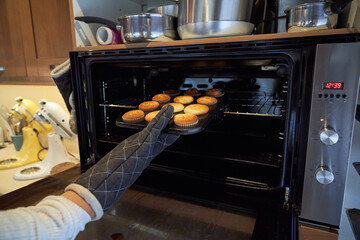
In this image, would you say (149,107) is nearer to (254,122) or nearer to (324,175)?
(254,122)

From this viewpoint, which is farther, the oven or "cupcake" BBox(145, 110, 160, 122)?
"cupcake" BBox(145, 110, 160, 122)

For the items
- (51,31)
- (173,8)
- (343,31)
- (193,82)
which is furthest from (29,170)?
(343,31)

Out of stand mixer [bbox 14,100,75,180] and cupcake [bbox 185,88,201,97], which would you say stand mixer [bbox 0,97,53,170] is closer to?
stand mixer [bbox 14,100,75,180]

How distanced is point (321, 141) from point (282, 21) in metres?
0.46

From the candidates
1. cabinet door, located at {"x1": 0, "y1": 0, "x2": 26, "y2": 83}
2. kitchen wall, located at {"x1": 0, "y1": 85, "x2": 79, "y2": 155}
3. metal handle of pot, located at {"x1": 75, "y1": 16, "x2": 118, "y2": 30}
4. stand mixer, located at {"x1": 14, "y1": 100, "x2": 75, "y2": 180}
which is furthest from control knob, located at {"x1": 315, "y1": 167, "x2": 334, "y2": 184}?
cabinet door, located at {"x1": 0, "y1": 0, "x2": 26, "y2": 83}

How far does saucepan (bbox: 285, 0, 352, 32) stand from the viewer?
575 millimetres

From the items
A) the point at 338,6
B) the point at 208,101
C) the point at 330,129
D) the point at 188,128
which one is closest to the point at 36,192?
the point at 188,128

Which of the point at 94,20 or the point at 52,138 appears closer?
the point at 94,20

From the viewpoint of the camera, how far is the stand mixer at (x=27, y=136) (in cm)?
150

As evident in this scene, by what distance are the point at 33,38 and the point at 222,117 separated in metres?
1.28

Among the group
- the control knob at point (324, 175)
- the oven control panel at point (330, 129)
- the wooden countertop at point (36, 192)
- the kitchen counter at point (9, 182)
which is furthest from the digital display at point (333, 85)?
the kitchen counter at point (9, 182)

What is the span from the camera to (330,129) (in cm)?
56

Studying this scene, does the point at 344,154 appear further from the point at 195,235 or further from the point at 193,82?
the point at 193,82

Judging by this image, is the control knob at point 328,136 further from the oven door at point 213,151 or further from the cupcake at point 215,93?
the cupcake at point 215,93
